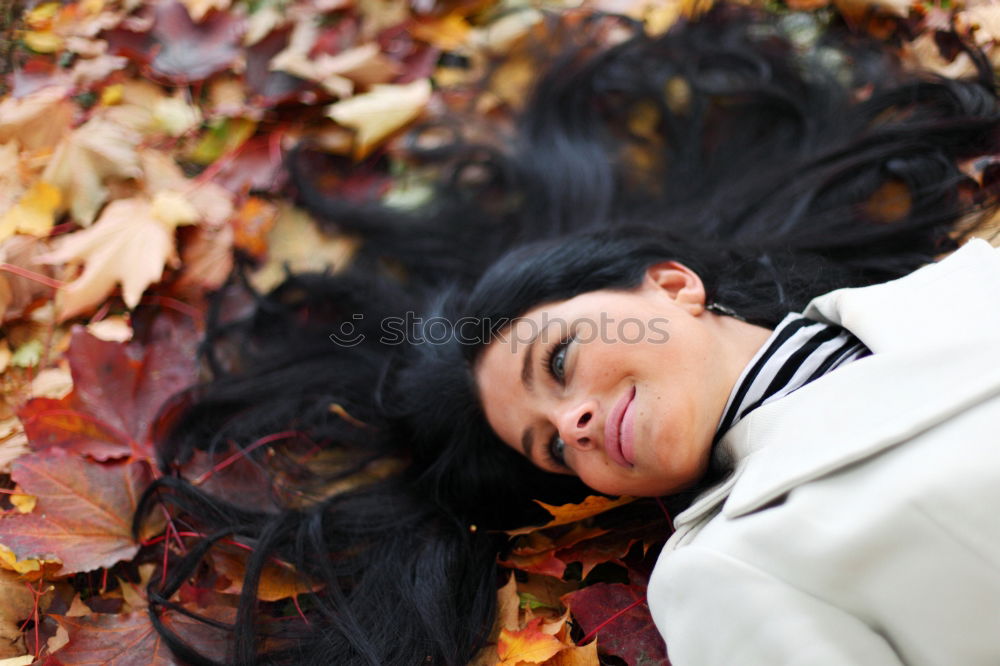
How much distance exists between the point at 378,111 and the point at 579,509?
3.59 feet

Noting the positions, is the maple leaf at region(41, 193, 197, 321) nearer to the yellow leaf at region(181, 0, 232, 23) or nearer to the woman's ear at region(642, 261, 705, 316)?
the yellow leaf at region(181, 0, 232, 23)

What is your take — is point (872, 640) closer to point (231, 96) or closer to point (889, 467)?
point (889, 467)

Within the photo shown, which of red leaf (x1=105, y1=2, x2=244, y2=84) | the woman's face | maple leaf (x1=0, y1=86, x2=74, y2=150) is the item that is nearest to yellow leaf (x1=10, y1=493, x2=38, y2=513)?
the woman's face

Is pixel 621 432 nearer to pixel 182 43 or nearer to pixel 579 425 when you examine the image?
pixel 579 425

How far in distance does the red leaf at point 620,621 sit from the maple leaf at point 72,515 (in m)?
0.75

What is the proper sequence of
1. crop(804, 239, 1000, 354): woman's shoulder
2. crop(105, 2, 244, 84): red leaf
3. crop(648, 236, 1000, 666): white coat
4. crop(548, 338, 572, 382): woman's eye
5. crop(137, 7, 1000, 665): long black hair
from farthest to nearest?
crop(105, 2, 244, 84): red leaf, crop(137, 7, 1000, 665): long black hair, crop(548, 338, 572, 382): woman's eye, crop(804, 239, 1000, 354): woman's shoulder, crop(648, 236, 1000, 666): white coat

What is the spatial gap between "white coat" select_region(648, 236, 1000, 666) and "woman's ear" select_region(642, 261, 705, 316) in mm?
287

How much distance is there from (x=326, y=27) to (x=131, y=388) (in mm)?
1158

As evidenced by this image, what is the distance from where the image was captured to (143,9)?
84.0 inches

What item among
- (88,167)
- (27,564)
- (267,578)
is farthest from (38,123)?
(267,578)

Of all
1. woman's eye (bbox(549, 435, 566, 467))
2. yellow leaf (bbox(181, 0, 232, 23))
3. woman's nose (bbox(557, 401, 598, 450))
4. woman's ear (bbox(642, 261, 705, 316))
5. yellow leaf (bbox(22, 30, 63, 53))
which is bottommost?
woman's eye (bbox(549, 435, 566, 467))

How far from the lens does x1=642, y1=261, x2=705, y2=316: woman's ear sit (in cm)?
132

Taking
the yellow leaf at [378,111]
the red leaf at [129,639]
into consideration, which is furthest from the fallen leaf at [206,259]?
the red leaf at [129,639]

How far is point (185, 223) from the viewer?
68.2 inches
